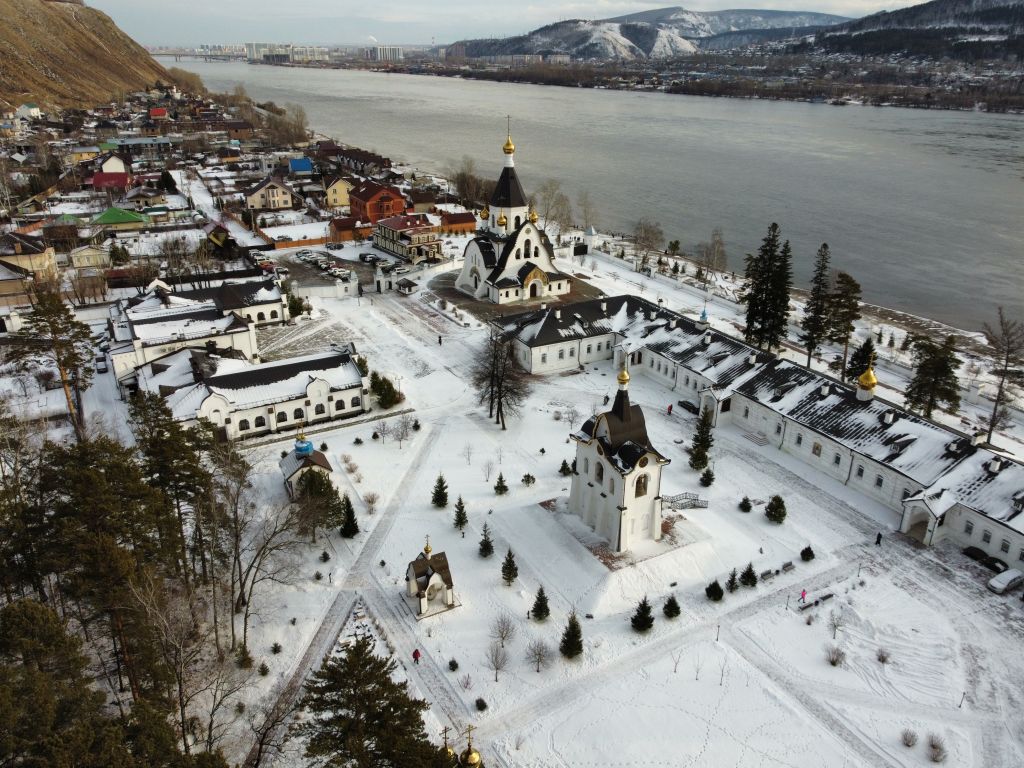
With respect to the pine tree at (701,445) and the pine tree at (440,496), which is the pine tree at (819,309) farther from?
the pine tree at (440,496)

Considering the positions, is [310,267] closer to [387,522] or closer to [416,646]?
[387,522]

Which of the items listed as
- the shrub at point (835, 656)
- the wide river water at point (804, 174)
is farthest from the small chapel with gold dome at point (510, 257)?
the shrub at point (835, 656)

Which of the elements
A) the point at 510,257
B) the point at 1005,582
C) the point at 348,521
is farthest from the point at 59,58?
the point at 1005,582

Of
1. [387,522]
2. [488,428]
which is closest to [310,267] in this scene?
[488,428]

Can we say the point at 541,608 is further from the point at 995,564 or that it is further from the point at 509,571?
the point at 995,564

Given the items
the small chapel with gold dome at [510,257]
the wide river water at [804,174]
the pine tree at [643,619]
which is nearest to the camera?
the pine tree at [643,619]

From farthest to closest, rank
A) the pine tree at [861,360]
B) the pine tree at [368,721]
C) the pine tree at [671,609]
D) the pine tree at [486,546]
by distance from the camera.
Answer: the pine tree at [861,360]
the pine tree at [486,546]
the pine tree at [671,609]
the pine tree at [368,721]
